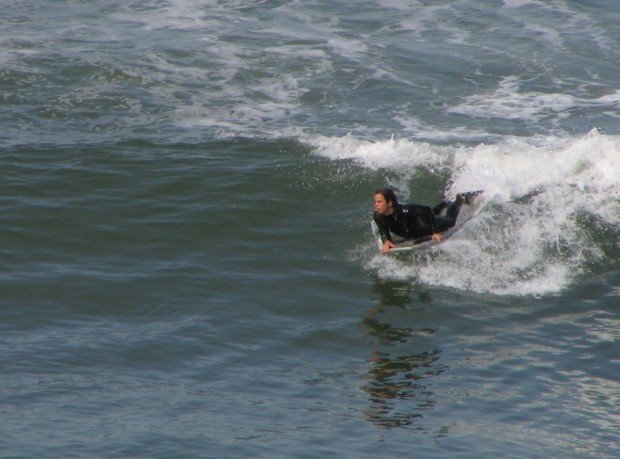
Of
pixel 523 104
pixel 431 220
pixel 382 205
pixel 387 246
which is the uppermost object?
pixel 382 205

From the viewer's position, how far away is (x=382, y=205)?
14852 millimetres

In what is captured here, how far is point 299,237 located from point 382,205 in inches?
103

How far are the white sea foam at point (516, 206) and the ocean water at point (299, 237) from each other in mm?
56

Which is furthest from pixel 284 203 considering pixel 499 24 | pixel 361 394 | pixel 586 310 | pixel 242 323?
pixel 499 24

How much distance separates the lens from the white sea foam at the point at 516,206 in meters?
15.7

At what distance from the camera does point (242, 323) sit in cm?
1386

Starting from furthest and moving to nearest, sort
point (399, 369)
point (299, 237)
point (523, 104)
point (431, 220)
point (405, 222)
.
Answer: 1. point (523, 104)
2. point (299, 237)
3. point (431, 220)
4. point (405, 222)
5. point (399, 369)

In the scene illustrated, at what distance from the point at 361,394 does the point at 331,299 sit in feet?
11.1

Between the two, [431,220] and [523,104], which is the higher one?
[431,220]

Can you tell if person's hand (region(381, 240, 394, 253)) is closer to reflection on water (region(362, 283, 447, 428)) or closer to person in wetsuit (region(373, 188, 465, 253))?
person in wetsuit (region(373, 188, 465, 253))

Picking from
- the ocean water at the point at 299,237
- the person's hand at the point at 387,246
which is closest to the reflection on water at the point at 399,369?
the ocean water at the point at 299,237

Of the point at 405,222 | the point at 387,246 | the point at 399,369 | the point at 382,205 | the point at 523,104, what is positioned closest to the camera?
the point at 399,369

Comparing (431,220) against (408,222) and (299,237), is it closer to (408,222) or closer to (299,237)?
(408,222)

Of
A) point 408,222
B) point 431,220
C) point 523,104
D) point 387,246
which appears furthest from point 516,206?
point 523,104
